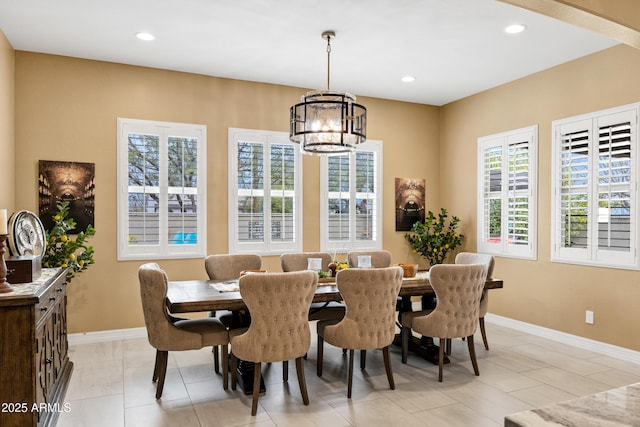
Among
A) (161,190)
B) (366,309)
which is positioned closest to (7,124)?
(161,190)

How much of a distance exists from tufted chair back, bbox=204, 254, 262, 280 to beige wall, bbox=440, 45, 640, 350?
10.7 ft

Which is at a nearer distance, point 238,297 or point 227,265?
point 238,297

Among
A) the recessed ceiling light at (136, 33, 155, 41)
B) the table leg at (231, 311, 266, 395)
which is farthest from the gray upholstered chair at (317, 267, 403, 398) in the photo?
the recessed ceiling light at (136, 33, 155, 41)

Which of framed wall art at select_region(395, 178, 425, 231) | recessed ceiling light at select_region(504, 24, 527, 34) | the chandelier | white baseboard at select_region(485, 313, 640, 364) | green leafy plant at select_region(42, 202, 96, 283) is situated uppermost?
recessed ceiling light at select_region(504, 24, 527, 34)

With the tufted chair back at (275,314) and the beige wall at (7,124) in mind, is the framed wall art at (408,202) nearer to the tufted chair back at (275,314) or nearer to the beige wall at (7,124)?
the tufted chair back at (275,314)

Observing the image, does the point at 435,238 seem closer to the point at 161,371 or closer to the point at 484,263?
the point at 484,263

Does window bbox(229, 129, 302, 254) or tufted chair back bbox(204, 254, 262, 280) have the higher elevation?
window bbox(229, 129, 302, 254)

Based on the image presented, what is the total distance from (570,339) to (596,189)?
162 cm

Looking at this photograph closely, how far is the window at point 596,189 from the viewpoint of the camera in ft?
13.9

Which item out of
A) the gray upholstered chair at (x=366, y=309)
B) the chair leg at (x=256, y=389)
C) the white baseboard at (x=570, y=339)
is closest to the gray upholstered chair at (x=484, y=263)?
the white baseboard at (x=570, y=339)

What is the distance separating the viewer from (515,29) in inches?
157

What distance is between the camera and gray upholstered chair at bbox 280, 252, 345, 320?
13.0 ft

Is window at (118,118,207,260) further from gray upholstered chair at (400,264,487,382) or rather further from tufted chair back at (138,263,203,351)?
gray upholstered chair at (400,264,487,382)

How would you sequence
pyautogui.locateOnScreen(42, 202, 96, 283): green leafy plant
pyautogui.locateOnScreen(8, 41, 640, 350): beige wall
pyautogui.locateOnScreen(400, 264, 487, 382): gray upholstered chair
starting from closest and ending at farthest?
pyautogui.locateOnScreen(400, 264, 487, 382): gray upholstered chair, pyautogui.locateOnScreen(42, 202, 96, 283): green leafy plant, pyautogui.locateOnScreen(8, 41, 640, 350): beige wall
